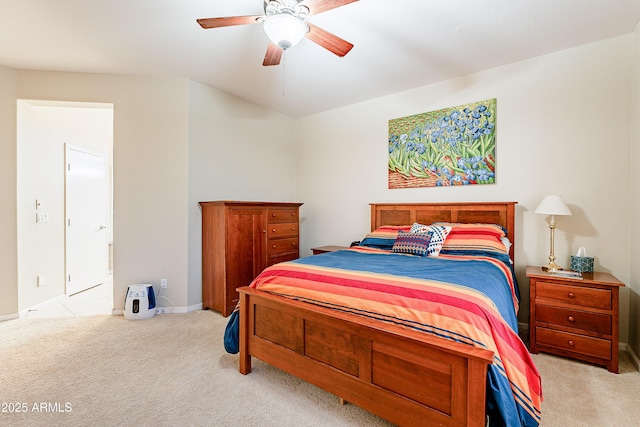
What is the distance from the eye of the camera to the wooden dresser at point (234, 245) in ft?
11.0

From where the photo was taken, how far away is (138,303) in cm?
320

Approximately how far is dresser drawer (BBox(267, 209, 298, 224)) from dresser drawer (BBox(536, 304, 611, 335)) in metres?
2.91

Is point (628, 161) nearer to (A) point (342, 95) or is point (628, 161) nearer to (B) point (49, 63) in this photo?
(A) point (342, 95)

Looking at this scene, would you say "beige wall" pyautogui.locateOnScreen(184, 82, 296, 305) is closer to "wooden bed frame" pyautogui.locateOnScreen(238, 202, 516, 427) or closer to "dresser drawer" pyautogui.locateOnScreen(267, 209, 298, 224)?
"dresser drawer" pyautogui.locateOnScreen(267, 209, 298, 224)

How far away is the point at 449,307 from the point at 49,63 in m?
4.42

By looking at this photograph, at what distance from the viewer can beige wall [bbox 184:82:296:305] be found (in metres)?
3.58

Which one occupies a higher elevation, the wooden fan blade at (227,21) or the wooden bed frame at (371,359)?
the wooden fan blade at (227,21)

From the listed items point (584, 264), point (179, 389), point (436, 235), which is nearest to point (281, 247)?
point (436, 235)

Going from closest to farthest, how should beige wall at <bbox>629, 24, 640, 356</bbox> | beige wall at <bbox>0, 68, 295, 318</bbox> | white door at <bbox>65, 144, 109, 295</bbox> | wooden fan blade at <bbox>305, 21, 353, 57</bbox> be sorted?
wooden fan blade at <bbox>305, 21, 353, 57</bbox> < beige wall at <bbox>629, 24, 640, 356</bbox> < beige wall at <bbox>0, 68, 295, 318</bbox> < white door at <bbox>65, 144, 109, 295</bbox>

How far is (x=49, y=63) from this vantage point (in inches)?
122

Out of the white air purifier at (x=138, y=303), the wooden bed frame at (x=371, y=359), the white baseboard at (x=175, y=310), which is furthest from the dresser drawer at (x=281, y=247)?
the wooden bed frame at (x=371, y=359)

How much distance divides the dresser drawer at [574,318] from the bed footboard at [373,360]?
1727 millimetres

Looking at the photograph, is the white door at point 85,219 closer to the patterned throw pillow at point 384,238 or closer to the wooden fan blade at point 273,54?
the wooden fan blade at point 273,54

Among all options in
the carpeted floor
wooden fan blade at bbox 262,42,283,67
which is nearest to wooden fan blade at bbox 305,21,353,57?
wooden fan blade at bbox 262,42,283,67
